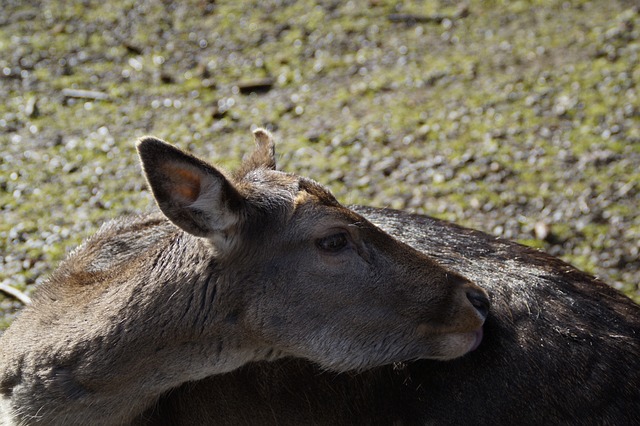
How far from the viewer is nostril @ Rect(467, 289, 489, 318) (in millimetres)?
4238

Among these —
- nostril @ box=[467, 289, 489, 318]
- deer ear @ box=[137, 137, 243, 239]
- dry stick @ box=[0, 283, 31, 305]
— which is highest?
deer ear @ box=[137, 137, 243, 239]

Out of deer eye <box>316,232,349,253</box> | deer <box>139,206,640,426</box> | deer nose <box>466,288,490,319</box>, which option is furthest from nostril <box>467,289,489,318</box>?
deer eye <box>316,232,349,253</box>

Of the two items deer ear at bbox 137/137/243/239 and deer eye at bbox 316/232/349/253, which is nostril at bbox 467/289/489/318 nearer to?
deer eye at bbox 316/232/349/253

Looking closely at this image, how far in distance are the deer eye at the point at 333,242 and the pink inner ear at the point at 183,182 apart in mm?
693

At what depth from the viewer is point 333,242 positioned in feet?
14.1

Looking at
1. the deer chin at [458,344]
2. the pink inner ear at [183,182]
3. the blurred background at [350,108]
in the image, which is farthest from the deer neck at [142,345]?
the blurred background at [350,108]

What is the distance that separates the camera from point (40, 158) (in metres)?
8.22

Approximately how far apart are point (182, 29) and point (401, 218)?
5.91m

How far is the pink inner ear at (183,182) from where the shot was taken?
12.6 feet

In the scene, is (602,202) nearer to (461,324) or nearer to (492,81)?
(492,81)

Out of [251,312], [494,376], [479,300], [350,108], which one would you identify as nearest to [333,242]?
[251,312]

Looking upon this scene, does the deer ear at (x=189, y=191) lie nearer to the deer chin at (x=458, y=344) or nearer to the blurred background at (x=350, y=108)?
the deer chin at (x=458, y=344)

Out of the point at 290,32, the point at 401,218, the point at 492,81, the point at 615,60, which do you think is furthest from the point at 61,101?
the point at 615,60

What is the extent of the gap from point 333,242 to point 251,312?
0.53m
